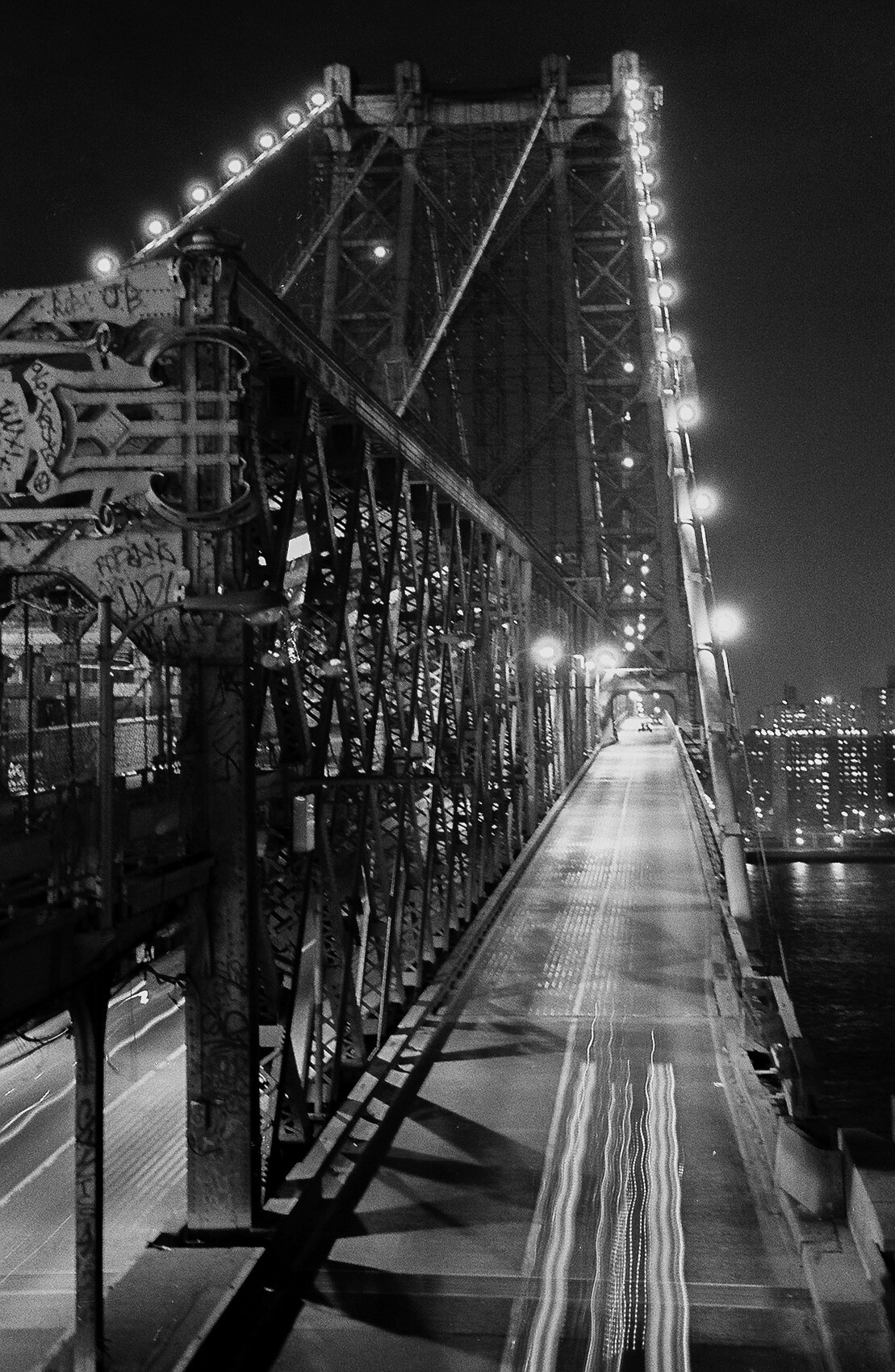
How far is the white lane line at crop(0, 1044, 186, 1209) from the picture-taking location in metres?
11.1

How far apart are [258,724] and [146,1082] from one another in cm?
778

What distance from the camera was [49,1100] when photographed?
14266 mm

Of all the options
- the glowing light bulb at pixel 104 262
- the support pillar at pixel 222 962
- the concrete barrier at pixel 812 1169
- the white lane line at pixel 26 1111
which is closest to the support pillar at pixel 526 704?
the glowing light bulb at pixel 104 262

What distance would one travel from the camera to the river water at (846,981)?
30.2m

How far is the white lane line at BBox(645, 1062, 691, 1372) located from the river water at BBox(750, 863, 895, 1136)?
899 centimetres

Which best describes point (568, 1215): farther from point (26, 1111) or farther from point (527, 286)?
point (527, 286)

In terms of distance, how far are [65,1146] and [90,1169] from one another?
281 inches

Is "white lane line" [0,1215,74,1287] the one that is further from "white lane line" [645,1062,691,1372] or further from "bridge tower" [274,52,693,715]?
"bridge tower" [274,52,693,715]

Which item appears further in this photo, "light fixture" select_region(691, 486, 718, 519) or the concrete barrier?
"light fixture" select_region(691, 486, 718, 519)

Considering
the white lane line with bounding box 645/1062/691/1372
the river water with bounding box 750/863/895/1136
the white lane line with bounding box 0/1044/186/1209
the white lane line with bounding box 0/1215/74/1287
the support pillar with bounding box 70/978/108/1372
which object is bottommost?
the river water with bounding box 750/863/895/1136

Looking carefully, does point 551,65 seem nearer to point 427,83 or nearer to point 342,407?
point 427,83

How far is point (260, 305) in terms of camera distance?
8.16 metres

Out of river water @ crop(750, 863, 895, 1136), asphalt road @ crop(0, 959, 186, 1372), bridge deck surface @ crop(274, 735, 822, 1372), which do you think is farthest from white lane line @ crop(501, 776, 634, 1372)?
river water @ crop(750, 863, 895, 1136)

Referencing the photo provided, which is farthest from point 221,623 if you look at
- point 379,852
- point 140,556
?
point 379,852
